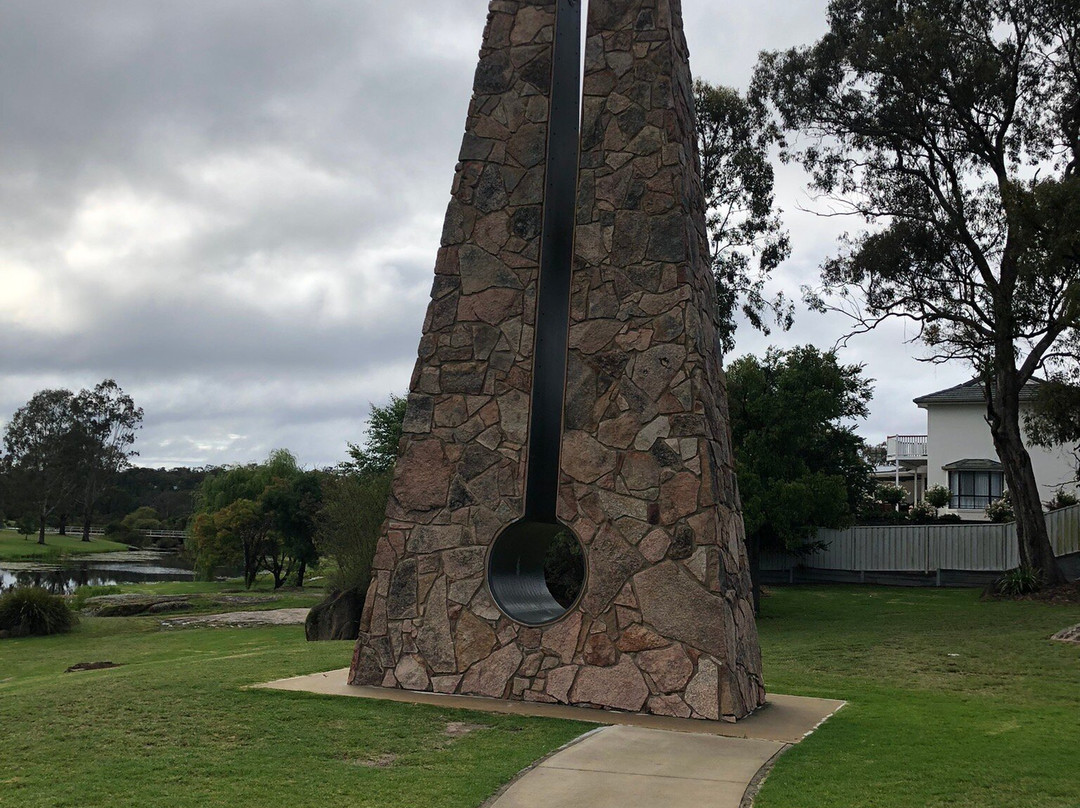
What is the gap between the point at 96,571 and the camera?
48.1 metres

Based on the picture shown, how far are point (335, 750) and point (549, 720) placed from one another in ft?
5.65

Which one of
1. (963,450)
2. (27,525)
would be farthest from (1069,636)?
(27,525)

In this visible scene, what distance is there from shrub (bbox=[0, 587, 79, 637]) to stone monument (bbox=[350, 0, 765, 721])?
1415cm

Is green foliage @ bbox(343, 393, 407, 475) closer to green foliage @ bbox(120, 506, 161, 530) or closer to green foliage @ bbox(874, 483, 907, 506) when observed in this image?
green foliage @ bbox(874, 483, 907, 506)

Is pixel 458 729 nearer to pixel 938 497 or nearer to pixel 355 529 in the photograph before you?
pixel 355 529

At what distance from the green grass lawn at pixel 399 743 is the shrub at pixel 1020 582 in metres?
10.8

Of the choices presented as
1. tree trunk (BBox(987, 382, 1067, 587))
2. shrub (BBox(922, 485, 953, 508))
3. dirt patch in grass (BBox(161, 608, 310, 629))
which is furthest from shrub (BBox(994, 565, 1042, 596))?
dirt patch in grass (BBox(161, 608, 310, 629))

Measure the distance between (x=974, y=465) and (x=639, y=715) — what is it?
34655 mm

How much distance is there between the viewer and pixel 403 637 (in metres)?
8.71

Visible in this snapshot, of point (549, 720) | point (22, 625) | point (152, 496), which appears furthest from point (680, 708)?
point (152, 496)

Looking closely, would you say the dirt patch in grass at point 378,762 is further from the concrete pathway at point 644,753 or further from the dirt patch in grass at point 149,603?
the dirt patch in grass at point 149,603

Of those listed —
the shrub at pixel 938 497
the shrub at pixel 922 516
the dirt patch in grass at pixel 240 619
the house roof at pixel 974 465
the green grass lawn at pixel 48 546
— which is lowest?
the green grass lawn at pixel 48 546

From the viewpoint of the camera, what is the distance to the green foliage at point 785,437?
61.9 ft

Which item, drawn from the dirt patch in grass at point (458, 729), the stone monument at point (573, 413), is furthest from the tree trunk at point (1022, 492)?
the dirt patch in grass at point (458, 729)
